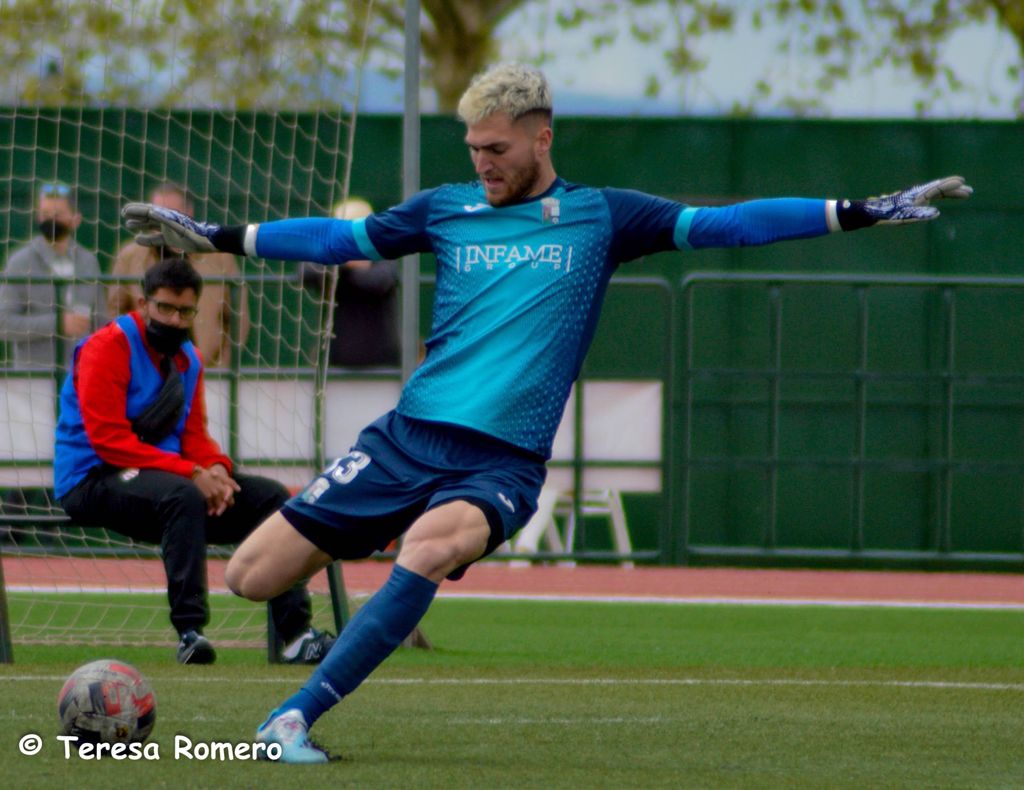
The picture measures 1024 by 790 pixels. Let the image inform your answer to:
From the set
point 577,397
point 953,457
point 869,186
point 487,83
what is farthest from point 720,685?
point 869,186

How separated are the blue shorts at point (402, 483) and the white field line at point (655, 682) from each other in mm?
1930

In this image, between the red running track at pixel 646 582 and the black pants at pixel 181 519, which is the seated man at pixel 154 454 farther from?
the red running track at pixel 646 582

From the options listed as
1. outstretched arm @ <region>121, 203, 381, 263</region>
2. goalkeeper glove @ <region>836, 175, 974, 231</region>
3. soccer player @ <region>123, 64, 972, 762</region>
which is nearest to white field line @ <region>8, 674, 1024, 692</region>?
soccer player @ <region>123, 64, 972, 762</region>

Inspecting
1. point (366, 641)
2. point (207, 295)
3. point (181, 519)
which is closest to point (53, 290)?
point (207, 295)

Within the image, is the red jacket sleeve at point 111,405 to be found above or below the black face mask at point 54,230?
below

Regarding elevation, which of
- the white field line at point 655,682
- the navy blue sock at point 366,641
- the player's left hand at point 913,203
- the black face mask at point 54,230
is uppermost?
the player's left hand at point 913,203

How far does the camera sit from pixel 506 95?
609 cm

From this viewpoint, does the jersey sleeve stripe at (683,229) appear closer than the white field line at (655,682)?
Yes

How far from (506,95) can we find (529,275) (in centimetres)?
54

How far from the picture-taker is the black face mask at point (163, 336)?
8930mm

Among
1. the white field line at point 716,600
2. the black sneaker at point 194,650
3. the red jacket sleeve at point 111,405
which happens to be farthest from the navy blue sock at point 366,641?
the white field line at point 716,600

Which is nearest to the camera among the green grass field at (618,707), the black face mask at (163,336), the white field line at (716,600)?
the green grass field at (618,707)

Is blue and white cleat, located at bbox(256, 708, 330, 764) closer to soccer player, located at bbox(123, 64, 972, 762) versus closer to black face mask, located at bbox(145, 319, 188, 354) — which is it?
soccer player, located at bbox(123, 64, 972, 762)

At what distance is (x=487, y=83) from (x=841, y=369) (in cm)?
838
